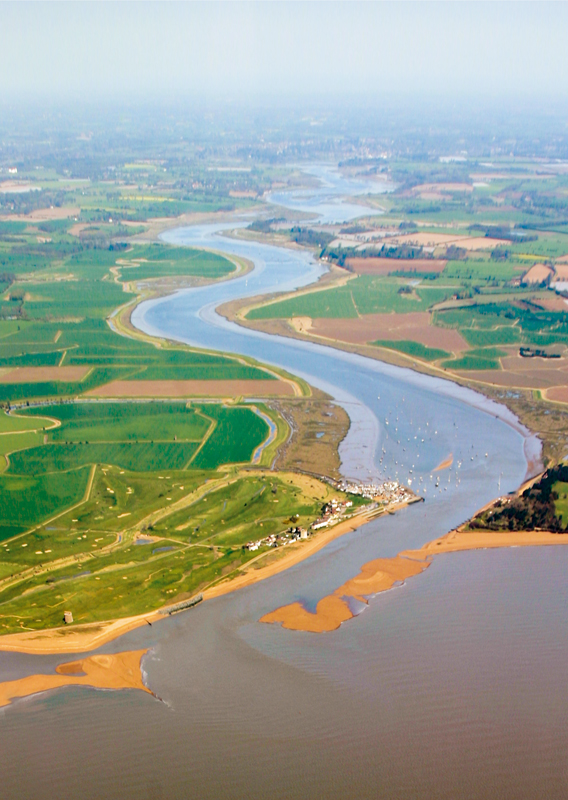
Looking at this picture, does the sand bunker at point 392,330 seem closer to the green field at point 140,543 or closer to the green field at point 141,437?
the green field at point 141,437

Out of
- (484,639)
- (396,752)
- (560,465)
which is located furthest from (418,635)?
(560,465)

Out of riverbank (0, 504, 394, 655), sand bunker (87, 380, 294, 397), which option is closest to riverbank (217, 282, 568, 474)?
sand bunker (87, 380, 294, 397)

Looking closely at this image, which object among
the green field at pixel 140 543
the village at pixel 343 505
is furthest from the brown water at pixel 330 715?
the village at pixel 343 505

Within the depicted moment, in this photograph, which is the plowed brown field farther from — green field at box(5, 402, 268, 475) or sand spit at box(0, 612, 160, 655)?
sand spit at box(0, 612, 160, 655)

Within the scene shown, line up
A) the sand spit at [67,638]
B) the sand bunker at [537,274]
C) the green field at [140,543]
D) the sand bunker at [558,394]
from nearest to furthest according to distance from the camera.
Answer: the sand spit at [67,638] < the green field at [140,543] < the sand bunker at [558,394] < the sand bunker at [537,274]

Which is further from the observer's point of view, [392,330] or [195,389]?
[392,330]

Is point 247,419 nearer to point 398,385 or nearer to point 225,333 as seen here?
point 398,385

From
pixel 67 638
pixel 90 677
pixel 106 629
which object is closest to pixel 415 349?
pixel 106 629

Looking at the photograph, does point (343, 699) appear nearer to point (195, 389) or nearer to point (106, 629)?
point (106, 629)
